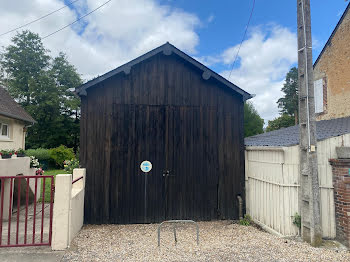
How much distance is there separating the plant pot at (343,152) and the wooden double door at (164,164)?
123 inches

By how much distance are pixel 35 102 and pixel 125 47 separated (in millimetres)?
19911

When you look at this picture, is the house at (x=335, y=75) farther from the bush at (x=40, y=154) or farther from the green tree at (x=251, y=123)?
the bush at (x=40, y=154)

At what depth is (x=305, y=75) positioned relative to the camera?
4.96 metres

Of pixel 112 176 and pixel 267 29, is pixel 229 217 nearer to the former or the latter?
pixel 112 176

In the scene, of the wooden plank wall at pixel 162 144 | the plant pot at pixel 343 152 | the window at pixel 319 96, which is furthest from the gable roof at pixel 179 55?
the window at pixel 319 96

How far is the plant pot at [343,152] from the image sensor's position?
195 inches

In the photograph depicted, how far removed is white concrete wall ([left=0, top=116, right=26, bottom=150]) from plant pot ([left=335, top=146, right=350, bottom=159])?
1221 centimetres

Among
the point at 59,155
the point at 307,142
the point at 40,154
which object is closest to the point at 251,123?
the point at 59,155

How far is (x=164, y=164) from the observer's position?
671 cm

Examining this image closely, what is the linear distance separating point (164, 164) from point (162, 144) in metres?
0.62

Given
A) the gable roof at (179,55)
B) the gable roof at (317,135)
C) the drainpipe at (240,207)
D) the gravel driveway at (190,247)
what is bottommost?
the gravel driveway at (190,247)

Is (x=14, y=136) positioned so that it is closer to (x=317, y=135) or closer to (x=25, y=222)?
(x=25, y=222)

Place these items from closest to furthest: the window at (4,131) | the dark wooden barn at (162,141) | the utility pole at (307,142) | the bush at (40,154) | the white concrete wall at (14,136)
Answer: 1. the utility pole at (307,142)
2. the dark wooden barn at (162,141)
3. the white concrete wall at (14,136)
4. the window at (4,131)
5. the bush at (40,154)

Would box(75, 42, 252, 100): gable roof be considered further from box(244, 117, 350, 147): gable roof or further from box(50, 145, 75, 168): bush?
box(50, 145, 75, 168): bush
